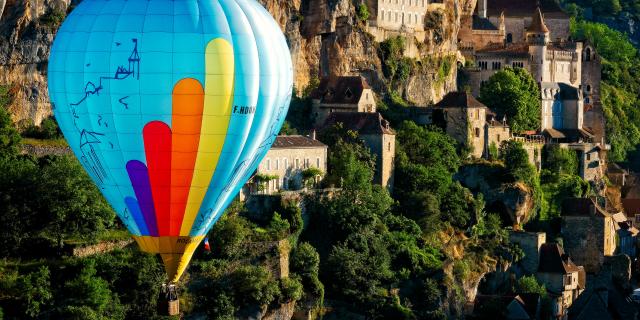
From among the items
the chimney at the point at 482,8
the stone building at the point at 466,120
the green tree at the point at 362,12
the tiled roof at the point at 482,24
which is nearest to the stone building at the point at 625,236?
the stone building at the point at 466,120

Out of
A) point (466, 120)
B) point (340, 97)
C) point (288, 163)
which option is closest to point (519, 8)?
point (466, 120)

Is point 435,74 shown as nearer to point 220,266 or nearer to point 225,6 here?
point 220,266

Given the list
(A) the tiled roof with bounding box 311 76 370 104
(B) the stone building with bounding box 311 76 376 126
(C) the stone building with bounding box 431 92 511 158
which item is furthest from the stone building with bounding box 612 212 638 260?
(A) the tiled roof with bounding box 311 76 370 104

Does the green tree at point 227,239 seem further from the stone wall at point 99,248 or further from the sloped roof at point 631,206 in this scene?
the sloped roof at point 631,206

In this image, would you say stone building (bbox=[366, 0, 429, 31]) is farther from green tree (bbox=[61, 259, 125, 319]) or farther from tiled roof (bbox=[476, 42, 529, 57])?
green tree (bbox=[61, 259, 125, 319])

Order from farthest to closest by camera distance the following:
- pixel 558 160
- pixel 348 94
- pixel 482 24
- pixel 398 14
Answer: pixel 482 24
pixel 558 160
pixel 398 14
pixel 348 94

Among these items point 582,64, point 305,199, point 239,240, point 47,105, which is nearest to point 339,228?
point 305,199

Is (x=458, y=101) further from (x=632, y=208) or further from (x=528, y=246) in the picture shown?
(x=632, y=208)
